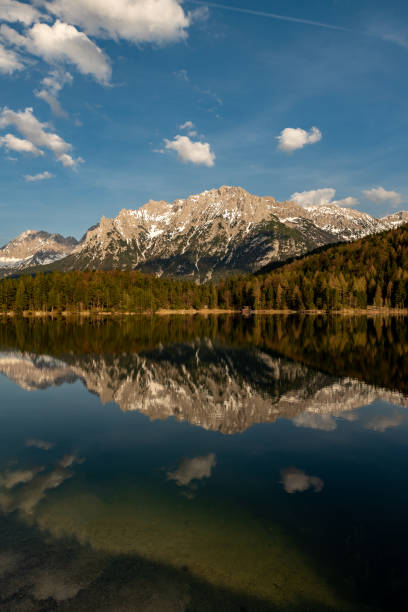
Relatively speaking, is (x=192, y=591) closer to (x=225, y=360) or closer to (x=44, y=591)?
(x=44, y=591)

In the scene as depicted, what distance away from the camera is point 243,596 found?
10539 mm

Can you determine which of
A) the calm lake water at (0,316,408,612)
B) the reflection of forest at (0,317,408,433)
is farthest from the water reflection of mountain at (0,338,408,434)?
the calm lake water at (0,316,408,612)

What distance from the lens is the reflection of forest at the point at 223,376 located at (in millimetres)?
30453

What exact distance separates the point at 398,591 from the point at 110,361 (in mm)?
46608

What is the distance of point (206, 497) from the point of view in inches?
A: 639

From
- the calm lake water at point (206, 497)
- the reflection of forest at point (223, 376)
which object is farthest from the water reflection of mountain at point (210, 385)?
the calm lake water at point (206, 497)

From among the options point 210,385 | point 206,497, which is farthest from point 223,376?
point 206,497

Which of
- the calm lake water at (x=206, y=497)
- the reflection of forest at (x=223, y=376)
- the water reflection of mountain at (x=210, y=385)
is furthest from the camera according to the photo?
the reflection of forest at (x=223, y=376)

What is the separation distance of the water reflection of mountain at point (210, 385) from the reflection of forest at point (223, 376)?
0.27ft

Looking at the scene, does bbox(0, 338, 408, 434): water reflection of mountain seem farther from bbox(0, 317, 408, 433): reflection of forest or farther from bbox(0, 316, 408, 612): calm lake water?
bbox(0, 316, 408, 612): calm lake water

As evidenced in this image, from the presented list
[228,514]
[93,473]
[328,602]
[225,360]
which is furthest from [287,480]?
[225,360]

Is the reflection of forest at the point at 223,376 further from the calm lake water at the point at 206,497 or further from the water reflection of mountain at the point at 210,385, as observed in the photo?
the calm lake water at the point at 206,497

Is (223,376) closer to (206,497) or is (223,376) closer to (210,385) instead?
(210,385)

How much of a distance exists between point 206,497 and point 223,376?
2705cm
